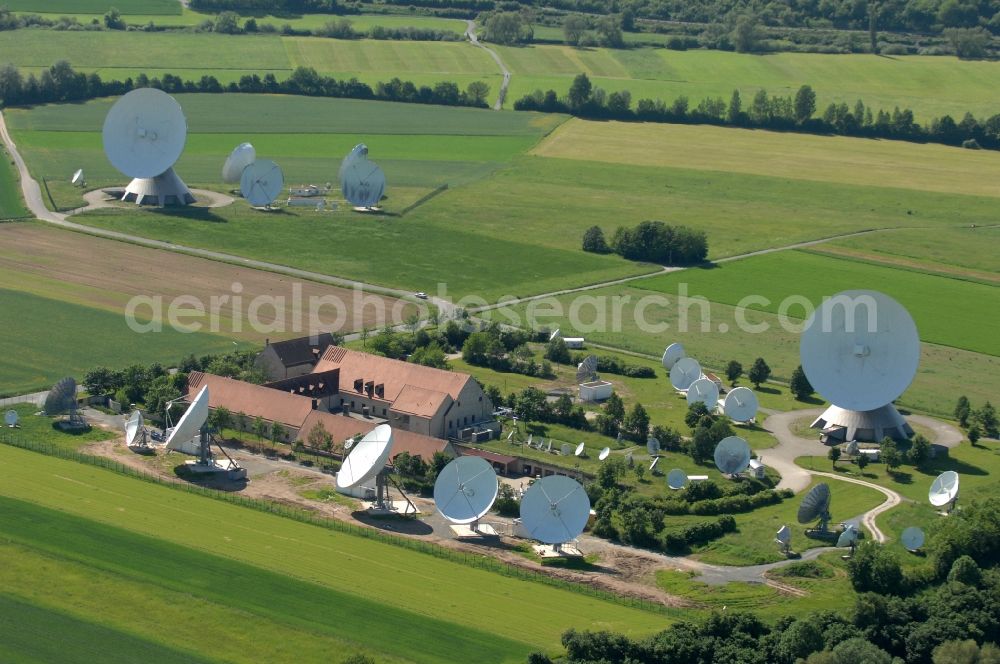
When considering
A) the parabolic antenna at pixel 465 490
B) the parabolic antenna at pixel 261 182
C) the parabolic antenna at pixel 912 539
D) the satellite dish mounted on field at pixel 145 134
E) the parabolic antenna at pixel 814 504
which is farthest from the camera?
the parabolic antenna at pixel 261 182

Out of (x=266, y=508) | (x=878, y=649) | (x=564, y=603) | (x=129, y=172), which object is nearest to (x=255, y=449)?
(x=266, y=508)

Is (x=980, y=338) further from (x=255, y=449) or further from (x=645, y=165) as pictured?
(x=645, y=165)

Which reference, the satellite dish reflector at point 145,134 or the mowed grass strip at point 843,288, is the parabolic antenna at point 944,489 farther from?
the satellite dish reflector at point 145,134

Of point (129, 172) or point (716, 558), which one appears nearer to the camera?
point (716, 558)

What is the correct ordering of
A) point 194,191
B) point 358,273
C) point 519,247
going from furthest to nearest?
point 194,191, point 519,247, point 358,273

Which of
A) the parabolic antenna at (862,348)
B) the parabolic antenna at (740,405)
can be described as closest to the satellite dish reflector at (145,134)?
the parabolic antenna at (740,405)

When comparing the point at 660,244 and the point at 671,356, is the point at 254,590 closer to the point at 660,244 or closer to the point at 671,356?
the point at 671,356

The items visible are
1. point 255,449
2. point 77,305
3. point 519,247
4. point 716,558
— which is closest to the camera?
point 716,558
